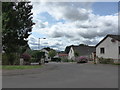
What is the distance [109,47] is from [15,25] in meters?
20.3

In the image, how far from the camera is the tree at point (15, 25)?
1165 inches

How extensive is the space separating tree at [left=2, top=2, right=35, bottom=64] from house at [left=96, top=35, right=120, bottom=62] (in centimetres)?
1639

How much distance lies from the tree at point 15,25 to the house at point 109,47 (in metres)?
16.4

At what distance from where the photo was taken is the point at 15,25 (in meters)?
31.2

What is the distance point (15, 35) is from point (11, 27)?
1.76m

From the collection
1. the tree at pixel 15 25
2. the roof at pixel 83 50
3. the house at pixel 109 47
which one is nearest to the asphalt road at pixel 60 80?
the tree at pixel 15 25

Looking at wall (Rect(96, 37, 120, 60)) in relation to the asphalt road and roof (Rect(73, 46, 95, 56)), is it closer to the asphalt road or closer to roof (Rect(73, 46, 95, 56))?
the asphalt road

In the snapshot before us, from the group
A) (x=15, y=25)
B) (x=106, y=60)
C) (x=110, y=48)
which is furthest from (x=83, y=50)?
(x=15, y=25)

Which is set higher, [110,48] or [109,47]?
[109,47]

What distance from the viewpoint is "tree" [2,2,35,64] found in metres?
29.6

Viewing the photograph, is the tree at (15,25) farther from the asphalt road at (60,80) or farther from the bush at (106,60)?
the bush at (106,60)

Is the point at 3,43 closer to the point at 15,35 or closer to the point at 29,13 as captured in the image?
the point at 15,35

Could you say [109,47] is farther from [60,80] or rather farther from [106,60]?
[60,80]

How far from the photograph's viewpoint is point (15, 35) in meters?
31.9
